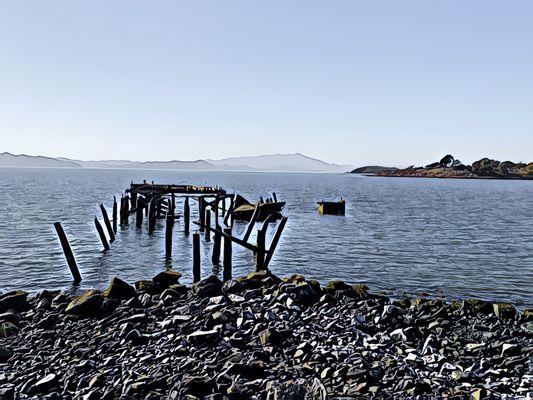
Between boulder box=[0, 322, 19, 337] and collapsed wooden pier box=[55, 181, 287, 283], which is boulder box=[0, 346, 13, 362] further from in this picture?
collapsed wooden pier box=[55, 181, 287, 283]

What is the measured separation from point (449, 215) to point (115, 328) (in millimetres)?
50920

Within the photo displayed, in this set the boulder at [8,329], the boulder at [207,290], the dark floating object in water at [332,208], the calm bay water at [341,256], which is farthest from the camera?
the dark floating object in water at [332,208]

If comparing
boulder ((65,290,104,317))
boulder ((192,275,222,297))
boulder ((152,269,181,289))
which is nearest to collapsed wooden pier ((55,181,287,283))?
boulder ((152,269,181,289))

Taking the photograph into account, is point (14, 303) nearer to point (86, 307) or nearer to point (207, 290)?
point (86, 307)

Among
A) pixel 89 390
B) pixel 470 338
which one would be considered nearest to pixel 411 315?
pixel 470 338

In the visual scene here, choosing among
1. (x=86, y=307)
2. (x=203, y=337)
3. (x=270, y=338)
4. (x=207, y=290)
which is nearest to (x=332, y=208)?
(x=207, y=290)

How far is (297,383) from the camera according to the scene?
9086mm

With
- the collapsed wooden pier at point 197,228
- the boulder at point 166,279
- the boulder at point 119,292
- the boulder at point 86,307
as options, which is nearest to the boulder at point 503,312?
the collapsed wooden pier at point 197,228

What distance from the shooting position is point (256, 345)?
10938 millimetres

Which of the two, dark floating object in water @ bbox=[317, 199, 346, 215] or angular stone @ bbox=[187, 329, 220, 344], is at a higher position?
angular stone @ bbox=[187, 329, 220, 344]

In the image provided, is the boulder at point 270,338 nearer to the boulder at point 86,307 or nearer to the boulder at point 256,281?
the boulder at point 256,281

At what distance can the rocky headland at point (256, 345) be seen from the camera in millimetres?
9266

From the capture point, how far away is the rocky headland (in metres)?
9.27

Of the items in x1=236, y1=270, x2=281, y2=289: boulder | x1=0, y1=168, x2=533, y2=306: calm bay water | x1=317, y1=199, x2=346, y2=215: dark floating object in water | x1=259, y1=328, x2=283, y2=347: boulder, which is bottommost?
x1=0, y1=168, x2=533, y2=306: calm bay water
